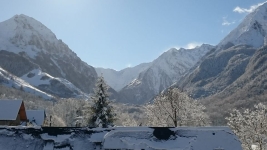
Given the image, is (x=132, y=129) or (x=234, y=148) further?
(x=132, y=129)

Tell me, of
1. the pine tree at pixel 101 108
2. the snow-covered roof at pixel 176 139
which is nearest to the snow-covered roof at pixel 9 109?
the pine tree at pixel 101 108

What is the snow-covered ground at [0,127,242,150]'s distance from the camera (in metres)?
18.8

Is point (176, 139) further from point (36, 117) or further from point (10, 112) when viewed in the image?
point (36, 117)

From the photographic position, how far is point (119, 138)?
19.2m

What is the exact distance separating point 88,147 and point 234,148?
8.35 m

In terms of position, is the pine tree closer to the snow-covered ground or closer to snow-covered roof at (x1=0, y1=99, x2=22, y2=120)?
snow-covered roof at (x1=0, y1=99, x2=22, y2=120)

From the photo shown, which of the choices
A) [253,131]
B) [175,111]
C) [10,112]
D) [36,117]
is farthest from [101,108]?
[36,117]

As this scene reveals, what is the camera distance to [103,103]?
4909cm

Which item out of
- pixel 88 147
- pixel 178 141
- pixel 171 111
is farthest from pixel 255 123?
pixel 88 147

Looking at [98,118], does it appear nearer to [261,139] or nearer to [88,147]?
[261,139]

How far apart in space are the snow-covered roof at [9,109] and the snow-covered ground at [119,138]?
3755 centimetres

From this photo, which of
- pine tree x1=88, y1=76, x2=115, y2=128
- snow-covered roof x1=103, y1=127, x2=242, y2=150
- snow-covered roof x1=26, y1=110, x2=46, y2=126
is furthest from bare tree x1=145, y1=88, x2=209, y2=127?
snow-covered roof x1=26, y1=110, x2=46, y2=126

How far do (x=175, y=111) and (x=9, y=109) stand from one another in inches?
1114

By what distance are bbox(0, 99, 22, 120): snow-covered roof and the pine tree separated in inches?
601
